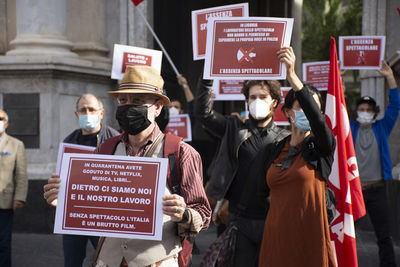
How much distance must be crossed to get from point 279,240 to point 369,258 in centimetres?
425

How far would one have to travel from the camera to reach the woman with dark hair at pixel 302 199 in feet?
11.2

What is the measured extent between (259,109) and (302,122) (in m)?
0.62

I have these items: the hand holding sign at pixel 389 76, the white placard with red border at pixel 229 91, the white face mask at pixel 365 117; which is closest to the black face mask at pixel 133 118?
the hand holding sign at pixel 389 76

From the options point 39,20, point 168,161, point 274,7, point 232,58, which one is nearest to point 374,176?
point 232,58

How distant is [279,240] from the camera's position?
11.4ft

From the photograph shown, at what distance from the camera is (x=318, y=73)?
8.34m

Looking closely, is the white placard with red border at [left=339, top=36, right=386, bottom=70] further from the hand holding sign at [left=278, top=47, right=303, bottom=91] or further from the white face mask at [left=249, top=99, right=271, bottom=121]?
the hand holding sign at [left=278, top=47, right=303, bottom=91]

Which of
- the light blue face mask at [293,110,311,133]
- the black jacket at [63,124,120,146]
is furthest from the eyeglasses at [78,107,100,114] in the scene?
the light blue face mask at [293,110,311,133]

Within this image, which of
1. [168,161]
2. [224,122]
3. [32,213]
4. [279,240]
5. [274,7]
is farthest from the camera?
[274,7]

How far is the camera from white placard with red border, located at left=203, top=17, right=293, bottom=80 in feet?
13.1

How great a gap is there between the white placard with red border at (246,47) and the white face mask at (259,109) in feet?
0.74

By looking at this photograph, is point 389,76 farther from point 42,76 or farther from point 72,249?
point 42,76

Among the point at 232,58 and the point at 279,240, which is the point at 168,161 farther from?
the point at 232,58

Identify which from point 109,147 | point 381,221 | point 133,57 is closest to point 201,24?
point 133,57
